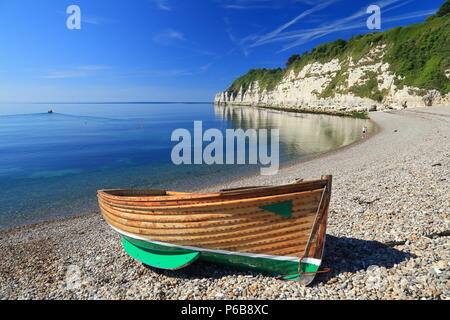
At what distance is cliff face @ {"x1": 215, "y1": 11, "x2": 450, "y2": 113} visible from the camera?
5579 centimetres

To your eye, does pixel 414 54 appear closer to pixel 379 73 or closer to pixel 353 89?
pixel 379 73

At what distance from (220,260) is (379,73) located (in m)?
83.1

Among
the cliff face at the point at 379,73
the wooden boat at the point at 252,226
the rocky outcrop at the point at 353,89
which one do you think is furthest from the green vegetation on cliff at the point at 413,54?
the wooden boat at the point at 252,226

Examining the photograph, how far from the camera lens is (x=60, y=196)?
A: 56.6ft

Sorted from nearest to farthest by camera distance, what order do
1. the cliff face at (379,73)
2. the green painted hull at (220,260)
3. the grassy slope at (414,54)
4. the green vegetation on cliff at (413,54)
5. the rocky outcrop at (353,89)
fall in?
1. the green painted hull at (220,260)
2. the grassy slope at (414,54)
3. the green vegetation on cliff at (413,54)
4. the cliff face at (379,73)
5. the rocky outcrop at (353,89)

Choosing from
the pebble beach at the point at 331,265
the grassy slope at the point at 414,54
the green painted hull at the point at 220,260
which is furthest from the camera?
the grassy slope at the point at 414,54

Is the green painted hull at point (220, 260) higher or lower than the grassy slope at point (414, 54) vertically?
lower

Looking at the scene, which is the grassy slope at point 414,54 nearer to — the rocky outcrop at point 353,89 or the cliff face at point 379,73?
the cliff face at point 379,73

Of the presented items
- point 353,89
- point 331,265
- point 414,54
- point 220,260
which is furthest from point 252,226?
point 353,89

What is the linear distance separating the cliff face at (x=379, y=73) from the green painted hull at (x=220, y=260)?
2514 inches

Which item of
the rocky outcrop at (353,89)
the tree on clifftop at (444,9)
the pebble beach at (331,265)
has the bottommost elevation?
the pebble beach at (331,265)

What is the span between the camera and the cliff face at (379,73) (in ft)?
183

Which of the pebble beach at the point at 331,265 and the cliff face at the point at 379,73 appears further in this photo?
the cliff face at the point at 379,73

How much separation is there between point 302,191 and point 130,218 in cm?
450
